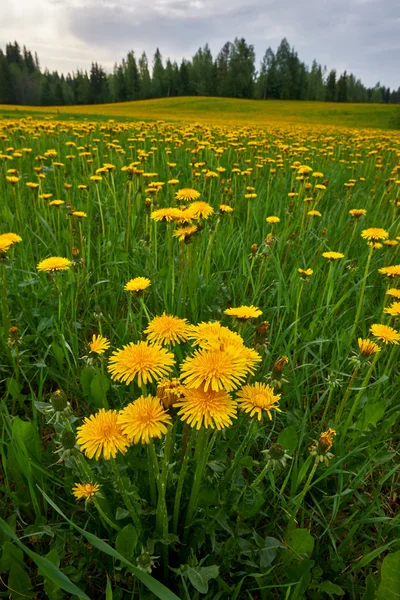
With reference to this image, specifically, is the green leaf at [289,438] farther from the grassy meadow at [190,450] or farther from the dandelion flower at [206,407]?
the dandelion flower at [206,407]

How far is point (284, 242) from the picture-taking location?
245cm

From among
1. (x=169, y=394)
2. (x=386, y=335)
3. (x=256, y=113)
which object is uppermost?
(x=256, y=113)

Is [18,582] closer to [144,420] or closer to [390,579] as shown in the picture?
[144,420]

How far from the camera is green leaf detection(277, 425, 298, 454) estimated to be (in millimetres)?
1093

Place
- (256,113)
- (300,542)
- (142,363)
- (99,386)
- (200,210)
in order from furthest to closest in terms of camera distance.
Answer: (256,113)
(200,210)
(99,386)
(300,542)
(142,363)

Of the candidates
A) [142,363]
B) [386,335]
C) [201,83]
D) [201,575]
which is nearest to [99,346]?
[142,363]

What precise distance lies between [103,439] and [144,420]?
102mm

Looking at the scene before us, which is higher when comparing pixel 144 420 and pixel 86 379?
pixel 144 420

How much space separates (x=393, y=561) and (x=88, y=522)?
0.72 m

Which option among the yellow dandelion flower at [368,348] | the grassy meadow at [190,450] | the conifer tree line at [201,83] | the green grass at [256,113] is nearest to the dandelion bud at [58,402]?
the grassy meadow at [190,450]

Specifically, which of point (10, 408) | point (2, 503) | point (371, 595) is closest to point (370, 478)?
point (371, 595)

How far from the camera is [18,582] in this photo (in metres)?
0.84

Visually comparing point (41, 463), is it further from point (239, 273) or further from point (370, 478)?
point (239, 273)

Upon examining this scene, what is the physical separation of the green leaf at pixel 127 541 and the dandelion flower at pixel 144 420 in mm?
224
